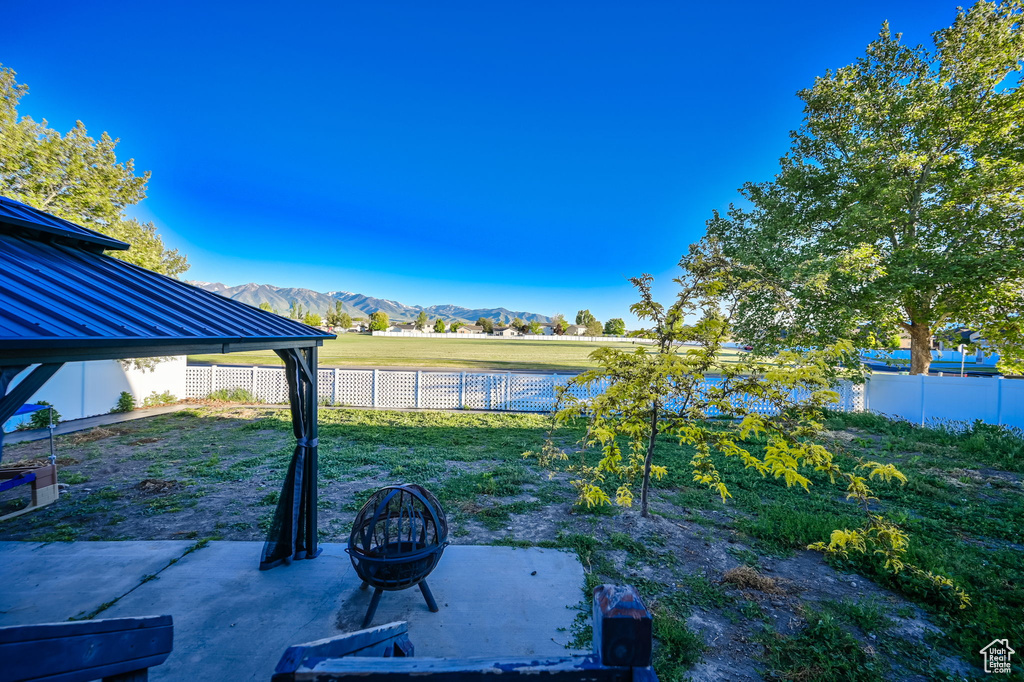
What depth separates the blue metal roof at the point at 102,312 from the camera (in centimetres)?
196

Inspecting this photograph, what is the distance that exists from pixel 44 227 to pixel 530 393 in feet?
36.6

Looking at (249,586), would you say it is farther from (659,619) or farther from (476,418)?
(476,418)

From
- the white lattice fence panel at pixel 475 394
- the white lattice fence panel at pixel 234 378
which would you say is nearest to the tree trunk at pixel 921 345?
the white lattice fence panel at pixel 475 394

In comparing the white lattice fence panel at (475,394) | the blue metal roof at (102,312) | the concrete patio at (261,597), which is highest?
the blue metal roof at (102,312)

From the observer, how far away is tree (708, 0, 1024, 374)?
9.29 metres

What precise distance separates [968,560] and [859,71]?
41.7ft

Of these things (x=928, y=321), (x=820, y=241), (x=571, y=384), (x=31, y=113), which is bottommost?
(x=571, y=384)

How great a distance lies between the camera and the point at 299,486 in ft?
13.0

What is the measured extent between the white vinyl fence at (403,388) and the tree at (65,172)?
445 centimetres

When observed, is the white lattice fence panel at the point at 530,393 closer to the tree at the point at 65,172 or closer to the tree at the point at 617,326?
the tree at the point at 617,326

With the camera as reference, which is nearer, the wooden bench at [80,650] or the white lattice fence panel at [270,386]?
the wooden bench at [80,650]

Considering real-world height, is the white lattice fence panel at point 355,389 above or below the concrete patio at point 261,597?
above

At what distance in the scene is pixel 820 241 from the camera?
10625 mm

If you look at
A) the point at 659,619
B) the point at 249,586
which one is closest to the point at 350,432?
the point at 249,586
